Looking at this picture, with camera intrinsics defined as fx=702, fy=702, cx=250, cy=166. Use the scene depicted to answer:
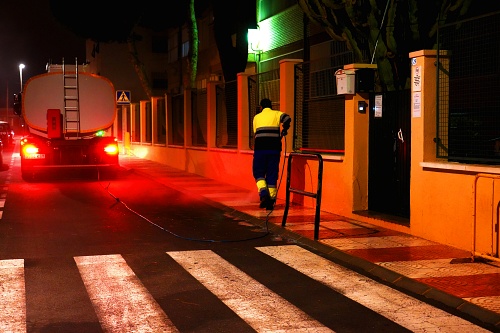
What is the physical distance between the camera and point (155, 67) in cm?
5975

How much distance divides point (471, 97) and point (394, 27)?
10.5 feet

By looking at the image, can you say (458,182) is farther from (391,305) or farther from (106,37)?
(106,37)

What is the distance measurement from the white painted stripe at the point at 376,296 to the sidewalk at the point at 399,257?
26 centimetres

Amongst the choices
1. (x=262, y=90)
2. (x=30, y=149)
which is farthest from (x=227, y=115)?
(x=30, y=149)

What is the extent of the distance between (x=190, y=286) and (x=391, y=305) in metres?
2.12

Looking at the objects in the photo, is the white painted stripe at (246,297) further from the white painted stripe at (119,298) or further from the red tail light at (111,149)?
the red tail light at (111,149)

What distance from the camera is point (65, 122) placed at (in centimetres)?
2041

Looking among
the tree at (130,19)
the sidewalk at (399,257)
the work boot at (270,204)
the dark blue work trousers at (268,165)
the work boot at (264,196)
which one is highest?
the tree at (130,19)

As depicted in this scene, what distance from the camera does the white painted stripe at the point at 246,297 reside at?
6023 mm

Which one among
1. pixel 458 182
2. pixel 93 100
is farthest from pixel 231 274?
pixel 93 100

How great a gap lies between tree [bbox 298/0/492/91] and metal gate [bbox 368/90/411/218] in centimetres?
75

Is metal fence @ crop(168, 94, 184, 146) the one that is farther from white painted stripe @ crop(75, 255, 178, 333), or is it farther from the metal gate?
white painted stripe @ crop(75, 255, 178, 333)

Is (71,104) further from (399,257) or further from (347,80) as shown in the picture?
(399,257)

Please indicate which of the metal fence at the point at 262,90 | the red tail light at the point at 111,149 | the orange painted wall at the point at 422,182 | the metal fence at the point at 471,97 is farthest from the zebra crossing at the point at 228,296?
the red tail light at the point at 111,149
